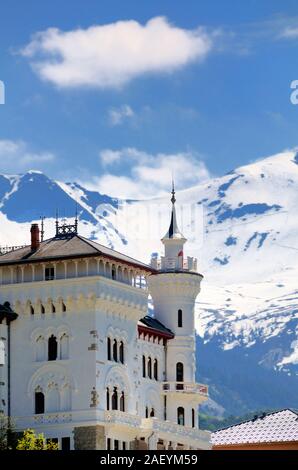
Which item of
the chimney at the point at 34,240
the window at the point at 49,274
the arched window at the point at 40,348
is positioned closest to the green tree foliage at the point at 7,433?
the arched window at the point at 40,348

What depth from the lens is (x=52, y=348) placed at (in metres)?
132

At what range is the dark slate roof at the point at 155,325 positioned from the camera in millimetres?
145250

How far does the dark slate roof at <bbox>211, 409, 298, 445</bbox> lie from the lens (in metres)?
140

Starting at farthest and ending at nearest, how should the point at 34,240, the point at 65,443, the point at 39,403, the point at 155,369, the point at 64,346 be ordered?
1. the point at 155,369
2. the point at 34,240
3. the point at 39,403
4. the point at 64,346
5. the point at 65,443

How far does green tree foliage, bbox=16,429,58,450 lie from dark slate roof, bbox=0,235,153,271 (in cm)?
1290

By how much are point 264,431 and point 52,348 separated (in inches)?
781

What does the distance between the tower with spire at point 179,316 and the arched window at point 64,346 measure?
1775cm

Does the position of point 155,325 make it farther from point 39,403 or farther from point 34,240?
point 39,403

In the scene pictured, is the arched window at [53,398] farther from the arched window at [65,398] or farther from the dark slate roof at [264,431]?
the dark slate roof at [264,431]

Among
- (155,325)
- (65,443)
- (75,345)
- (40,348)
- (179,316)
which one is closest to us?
(65,443)

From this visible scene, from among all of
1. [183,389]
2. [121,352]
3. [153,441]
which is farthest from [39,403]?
[183,389]

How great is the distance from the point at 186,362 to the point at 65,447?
76.1ft

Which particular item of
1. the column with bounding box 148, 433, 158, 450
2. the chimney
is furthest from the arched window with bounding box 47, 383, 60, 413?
the chimney
